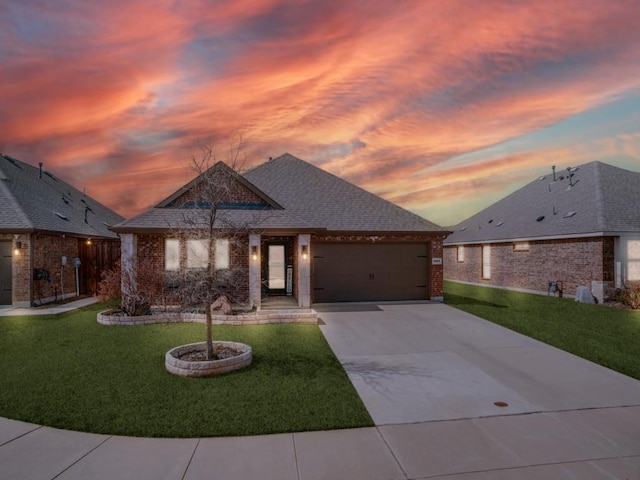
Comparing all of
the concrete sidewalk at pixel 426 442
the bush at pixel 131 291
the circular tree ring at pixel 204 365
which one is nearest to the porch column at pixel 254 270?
the bush at pixel 131 291

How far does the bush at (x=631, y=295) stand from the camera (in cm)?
1468

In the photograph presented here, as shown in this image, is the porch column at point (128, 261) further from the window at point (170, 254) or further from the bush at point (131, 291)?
the window at point (170, 254)

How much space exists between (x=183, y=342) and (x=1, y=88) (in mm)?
10573

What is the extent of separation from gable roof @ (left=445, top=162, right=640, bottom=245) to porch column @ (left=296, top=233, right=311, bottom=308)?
12555 millimetres

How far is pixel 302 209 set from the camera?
56.9 feet

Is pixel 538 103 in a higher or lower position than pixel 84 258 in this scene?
higher

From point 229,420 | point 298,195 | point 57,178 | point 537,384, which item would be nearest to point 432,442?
point 229,420

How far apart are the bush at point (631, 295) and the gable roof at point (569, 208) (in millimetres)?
2377

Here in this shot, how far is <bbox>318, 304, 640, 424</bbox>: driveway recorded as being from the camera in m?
5.68

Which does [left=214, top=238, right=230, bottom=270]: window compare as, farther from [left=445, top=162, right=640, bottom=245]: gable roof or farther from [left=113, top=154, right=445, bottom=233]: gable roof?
[left=445, top=162, right=640, bottom=245]: gable roof

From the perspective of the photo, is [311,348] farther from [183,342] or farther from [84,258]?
[84,258]

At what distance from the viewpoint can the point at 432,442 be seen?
459 centimetres

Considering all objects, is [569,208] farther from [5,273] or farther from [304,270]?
[5,273]

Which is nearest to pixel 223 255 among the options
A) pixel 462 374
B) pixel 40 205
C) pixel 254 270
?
pixel 254 270
